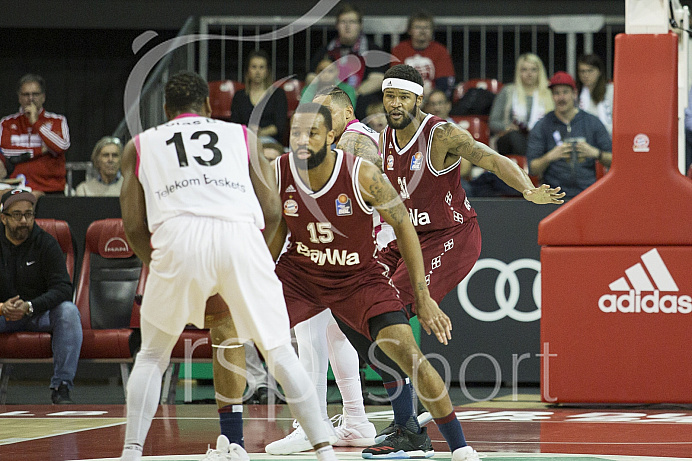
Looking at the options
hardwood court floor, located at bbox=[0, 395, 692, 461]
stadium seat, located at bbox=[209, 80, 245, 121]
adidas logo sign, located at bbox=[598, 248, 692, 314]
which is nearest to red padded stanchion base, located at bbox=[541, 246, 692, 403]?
adidas logo sign, located at bbox=[598, 248, 692, 314]

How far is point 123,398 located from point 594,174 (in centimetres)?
505

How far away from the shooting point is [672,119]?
26.3 ft

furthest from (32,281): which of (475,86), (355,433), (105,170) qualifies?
(475,86)

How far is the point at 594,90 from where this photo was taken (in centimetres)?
1126

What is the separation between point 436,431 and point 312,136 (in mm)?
2649

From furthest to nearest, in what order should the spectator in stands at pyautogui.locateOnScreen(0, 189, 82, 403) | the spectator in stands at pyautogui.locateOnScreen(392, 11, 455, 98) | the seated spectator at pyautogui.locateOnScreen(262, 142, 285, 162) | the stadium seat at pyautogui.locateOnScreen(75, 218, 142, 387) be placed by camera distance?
the spectator in stands at pyautogui.locateOnScreen(392, 11, 455, 98), the seated spectator at pyautogui.locateOnScreen(262, 142, 285, 162), the stadium seat at pyautogui.locateOnScreen(75, 218, 142, 387), the spectator in stands at pyautogui.locateOnScreen(0, 189, 82, 403)

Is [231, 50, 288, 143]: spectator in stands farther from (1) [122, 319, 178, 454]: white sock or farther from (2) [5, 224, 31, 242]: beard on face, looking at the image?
(1) [122, 319, 178, 454]: white sock

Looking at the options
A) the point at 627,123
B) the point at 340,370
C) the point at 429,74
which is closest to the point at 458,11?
the point at 429,74

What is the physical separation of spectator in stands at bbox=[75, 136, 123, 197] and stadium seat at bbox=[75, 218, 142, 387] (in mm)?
742

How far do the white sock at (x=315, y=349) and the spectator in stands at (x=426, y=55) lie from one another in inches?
247

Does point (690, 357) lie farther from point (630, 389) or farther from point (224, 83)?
point (224, 83)

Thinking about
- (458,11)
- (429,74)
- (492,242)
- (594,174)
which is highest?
(458,11)

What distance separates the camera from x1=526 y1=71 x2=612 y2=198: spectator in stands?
9.80 m

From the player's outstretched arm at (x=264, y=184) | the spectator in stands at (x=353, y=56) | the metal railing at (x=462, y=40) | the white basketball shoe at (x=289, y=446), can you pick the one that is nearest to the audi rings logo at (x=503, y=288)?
the spectator in stands at (x=353, y=56)
